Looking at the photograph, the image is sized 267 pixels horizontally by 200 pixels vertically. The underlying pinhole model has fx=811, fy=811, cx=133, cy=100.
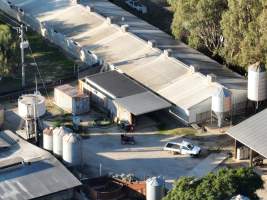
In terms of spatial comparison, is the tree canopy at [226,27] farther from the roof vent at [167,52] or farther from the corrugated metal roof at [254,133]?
the corrugated metal roof at [254,133]

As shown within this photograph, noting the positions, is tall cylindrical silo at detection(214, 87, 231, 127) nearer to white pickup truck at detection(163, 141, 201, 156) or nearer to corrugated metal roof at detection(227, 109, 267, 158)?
corrugated metal roof at detection(227, 109, 267, 158)

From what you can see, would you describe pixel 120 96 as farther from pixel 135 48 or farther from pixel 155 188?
pixel 155 188

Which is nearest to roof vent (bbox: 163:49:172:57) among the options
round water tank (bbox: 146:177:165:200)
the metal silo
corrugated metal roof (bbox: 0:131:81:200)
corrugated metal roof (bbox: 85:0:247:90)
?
corrugated metal roof (bbox: 85:0:247:90)

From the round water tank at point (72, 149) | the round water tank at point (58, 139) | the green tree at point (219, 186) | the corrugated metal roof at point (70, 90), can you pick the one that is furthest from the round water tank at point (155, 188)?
the corrugated metal roof at point (70, 90)

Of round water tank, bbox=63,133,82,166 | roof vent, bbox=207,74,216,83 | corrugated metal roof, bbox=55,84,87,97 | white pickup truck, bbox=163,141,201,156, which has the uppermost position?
roof vent, bbox=207,74,216,83

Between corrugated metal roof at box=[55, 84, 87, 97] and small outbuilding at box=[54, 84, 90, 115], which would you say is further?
corrugated metal roof at box=[55, 84, 87, 97]

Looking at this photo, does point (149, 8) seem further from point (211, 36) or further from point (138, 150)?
point (138, 150)
